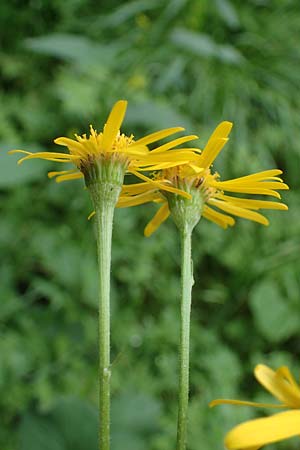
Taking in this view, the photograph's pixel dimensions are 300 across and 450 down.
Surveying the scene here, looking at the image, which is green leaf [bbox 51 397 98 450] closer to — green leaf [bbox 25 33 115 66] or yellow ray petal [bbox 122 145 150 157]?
yellow ray petal [bbox 122 145 150 157]

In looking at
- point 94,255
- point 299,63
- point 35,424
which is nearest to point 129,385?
point 94,255

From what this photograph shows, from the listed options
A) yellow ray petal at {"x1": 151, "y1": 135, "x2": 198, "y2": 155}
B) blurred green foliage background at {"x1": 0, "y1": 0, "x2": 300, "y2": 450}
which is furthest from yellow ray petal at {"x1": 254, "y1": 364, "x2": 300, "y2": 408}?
blurred green foliage background at {"x1": 0, "y1": 0, "x2": 300, "y2": 450}

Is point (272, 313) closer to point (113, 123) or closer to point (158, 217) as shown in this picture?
point (158, 217)

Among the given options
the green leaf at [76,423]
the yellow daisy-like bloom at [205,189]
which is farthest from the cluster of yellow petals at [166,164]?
the green leaf at [76,423]

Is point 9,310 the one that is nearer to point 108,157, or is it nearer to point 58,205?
point 58,205

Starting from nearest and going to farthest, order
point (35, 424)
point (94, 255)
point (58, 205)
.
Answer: point (35, 424), point (94, 255), point (58, 205)

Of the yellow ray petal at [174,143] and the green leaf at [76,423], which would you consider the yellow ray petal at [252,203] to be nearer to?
the yellow ray petal at [174,143]

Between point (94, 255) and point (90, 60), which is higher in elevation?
point (90, 60)
